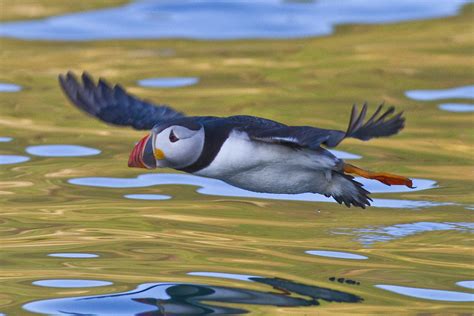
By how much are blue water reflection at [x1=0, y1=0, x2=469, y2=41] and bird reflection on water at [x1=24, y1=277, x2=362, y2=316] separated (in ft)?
27.7

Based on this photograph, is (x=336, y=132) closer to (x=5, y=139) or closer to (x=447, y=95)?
(x=5, y=139)

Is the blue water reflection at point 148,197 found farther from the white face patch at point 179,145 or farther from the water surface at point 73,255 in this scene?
the white face patch at point 179,145

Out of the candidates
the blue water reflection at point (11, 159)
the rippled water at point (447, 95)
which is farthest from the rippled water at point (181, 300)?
the rippled water at point (447, 95)

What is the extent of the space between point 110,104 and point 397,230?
1.91 meters

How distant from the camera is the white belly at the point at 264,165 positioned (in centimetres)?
657

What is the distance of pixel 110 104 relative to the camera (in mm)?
7707

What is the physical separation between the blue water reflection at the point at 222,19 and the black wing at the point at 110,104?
700 cm

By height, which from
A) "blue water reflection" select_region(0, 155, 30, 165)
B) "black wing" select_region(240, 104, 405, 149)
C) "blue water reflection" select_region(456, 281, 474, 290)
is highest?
"black wing" select_region(240, 104, 405, 149)

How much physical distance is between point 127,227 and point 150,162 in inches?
49.3

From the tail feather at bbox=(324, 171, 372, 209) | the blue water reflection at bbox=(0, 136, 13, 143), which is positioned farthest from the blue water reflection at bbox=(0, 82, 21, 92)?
the tail feather at bbox=(324, 171, 372, 209)

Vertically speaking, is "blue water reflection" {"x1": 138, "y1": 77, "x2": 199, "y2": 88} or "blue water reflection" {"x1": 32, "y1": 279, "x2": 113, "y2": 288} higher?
"blue water reflection" {"x1": 138, "y1": 77, "x2": 199, "y2": 88}

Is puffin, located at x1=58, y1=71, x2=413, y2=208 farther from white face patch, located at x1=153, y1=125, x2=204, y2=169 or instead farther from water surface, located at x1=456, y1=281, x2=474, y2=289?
water surface, located at x1=456, y1=281, x2=474, y2=289

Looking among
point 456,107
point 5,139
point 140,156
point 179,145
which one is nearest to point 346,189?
point 179,145

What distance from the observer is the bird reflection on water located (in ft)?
20.2
